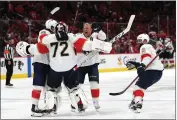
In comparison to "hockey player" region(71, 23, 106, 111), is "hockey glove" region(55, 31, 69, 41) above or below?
above

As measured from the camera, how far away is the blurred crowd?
12.4 m

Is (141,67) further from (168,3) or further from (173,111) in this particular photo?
(168,3)

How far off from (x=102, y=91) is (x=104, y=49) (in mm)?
3459

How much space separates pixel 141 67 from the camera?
5094 millimetres

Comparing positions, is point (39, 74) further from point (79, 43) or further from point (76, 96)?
point (79, 43)

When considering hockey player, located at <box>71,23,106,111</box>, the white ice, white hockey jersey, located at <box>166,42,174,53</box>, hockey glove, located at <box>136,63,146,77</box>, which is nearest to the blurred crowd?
white hockey jersey, located at <box>166,42,174,53</box>

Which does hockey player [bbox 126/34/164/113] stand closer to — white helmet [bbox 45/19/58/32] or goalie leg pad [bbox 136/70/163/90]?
goalie leg pad [bbox 136/70/163/90]

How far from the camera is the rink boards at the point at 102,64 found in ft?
38.0

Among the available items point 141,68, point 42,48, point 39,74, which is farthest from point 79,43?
point 141,68

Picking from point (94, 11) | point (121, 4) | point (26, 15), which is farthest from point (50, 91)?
point (121, 4)

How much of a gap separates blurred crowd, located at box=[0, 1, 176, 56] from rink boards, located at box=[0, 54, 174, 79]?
10.5 inches

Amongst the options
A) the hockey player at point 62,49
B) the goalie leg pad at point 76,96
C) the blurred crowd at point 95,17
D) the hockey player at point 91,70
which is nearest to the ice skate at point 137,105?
the hockey player at point 91,70

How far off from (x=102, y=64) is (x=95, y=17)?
4.58 meters

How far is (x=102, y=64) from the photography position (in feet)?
Result: 44.6
